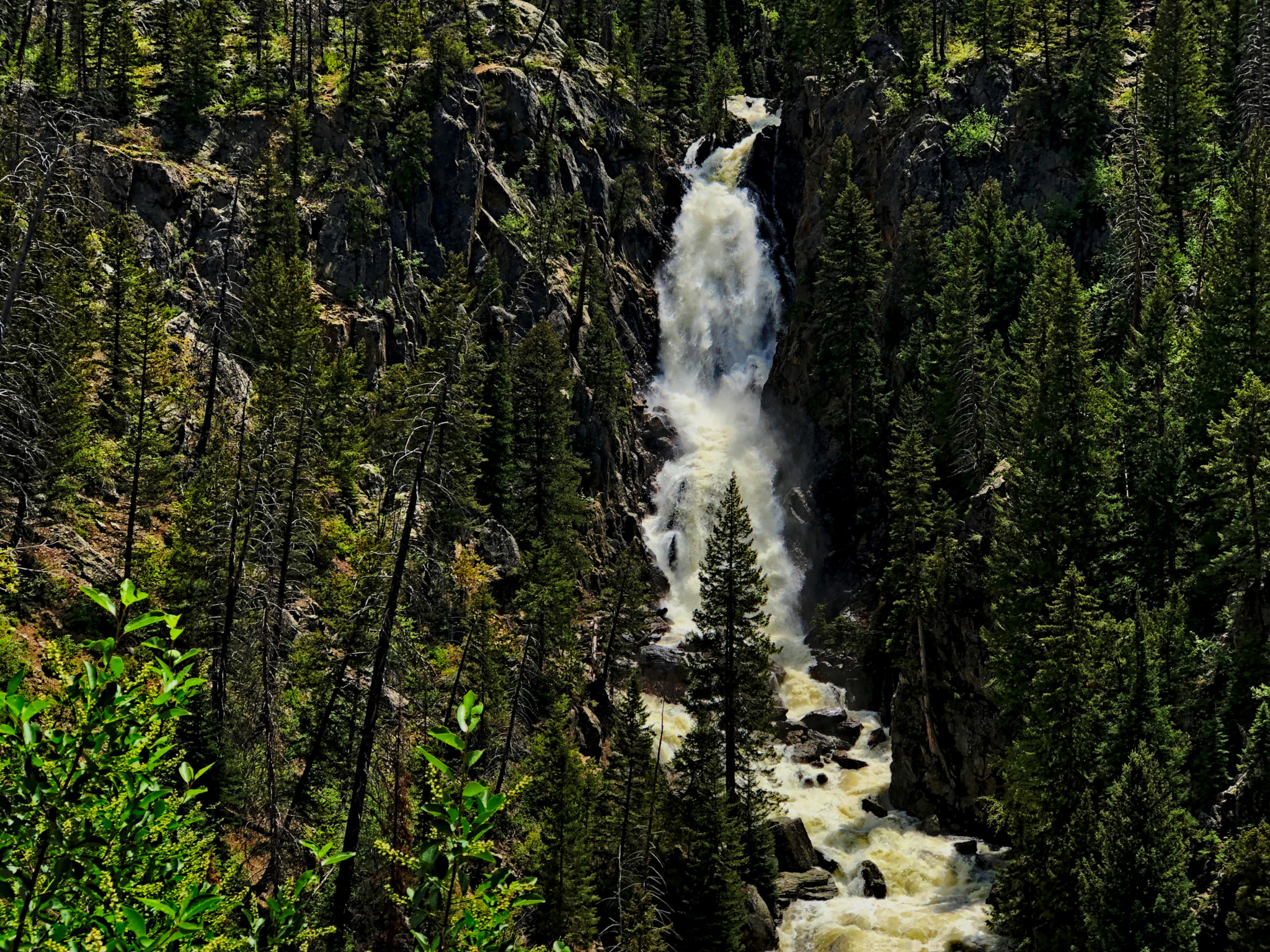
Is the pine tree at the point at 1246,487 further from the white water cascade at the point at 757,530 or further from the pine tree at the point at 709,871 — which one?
the pine tree at the point at 709,871

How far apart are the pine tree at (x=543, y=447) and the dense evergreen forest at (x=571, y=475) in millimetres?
310

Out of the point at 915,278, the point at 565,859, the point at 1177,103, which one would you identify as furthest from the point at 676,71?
the point at 565,859

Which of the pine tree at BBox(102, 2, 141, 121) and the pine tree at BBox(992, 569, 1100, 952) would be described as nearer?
the pine tree at BBox(992, 569, 1100, 952)

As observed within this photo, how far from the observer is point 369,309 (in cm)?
6019

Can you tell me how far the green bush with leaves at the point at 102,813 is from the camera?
16.8 ft

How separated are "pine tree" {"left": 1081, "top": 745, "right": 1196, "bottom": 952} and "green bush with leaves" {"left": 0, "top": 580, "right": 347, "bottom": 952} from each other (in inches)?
928

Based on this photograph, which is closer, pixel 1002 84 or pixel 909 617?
pixel 909 617

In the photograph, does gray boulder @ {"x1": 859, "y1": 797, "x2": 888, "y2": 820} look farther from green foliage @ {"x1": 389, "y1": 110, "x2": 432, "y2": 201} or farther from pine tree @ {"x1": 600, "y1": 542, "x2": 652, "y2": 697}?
green foliage @ {"x1": 389, "y1": 110, "x2": 432, "y2": 201}

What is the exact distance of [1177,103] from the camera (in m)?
60.1

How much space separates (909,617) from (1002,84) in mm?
46000

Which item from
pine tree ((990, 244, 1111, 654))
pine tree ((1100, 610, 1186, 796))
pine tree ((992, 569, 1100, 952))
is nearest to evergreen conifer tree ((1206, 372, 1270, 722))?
pine tree ((1100, 610, 1186, 796))

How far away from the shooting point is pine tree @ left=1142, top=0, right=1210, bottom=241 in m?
58.8

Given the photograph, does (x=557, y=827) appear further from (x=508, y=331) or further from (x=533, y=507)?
(x=508, y=331)

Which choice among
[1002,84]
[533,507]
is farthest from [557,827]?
[1002,84]
